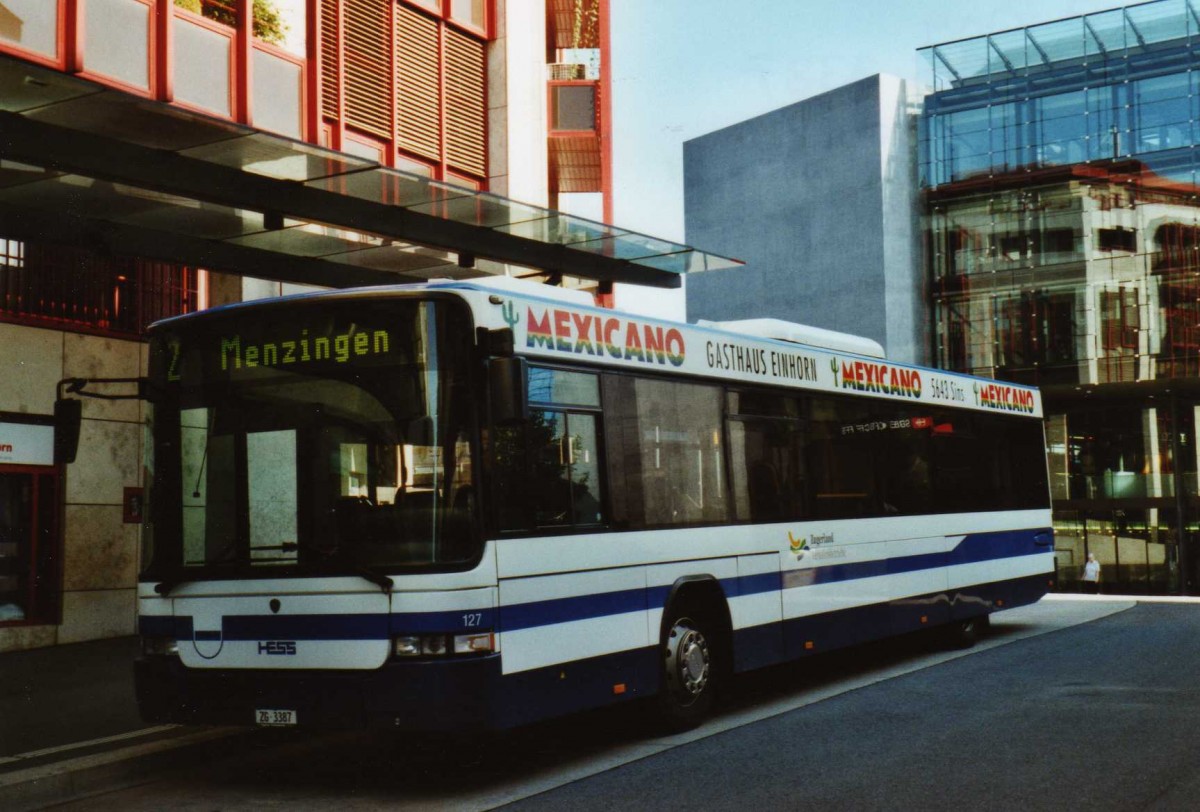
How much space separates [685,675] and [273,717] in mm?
3140

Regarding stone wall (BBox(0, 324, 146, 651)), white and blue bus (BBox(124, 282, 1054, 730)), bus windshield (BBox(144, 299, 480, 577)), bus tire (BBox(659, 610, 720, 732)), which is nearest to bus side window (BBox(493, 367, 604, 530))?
white and blue bus (BBox(124, 282, 1054, 730))

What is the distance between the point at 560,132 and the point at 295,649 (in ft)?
50.8

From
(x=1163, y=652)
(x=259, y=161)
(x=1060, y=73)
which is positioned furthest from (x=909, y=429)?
(x=1060, y=73)

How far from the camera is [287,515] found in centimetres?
799

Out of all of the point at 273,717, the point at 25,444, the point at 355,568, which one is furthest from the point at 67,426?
the point at 25,444

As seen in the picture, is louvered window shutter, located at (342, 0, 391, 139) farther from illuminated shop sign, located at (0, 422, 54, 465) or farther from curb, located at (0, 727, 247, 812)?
curb, located at (0, 727, 247, 812)

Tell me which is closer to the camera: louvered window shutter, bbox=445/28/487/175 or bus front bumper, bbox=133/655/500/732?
bus front bumper, bbox=133/655/500/732

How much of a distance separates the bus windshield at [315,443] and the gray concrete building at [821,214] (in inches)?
1599

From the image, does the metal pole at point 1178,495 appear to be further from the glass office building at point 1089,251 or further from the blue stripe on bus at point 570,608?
the blue stripe on bus at point 570,608

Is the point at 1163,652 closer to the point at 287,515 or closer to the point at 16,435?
the point at 287,515

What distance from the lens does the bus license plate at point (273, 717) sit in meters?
7.80

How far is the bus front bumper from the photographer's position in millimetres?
7582

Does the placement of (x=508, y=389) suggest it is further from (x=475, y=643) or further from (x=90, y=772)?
(x=90, y=772)

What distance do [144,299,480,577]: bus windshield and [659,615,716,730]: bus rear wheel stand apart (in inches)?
96.9
